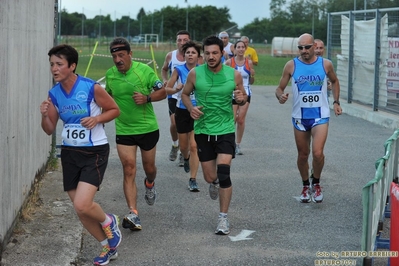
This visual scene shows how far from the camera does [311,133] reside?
9156mm

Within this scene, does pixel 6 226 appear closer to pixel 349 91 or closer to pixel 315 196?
pixel 315 196

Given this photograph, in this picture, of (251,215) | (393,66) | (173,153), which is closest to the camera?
(251,215)

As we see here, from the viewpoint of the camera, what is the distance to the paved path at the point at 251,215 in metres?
6.84

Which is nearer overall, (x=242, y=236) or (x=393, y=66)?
(x=242, y=236)

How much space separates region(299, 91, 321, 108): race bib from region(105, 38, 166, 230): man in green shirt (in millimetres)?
1983

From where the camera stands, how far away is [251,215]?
333 inches

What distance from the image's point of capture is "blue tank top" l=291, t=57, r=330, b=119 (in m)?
9.06

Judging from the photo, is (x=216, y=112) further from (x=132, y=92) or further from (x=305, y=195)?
(x=305, y=195)

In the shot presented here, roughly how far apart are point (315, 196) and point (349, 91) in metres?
12.2

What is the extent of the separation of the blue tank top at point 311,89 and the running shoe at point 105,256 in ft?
11.1

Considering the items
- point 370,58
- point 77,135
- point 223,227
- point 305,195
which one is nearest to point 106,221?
point 77,135

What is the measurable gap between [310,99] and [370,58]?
418 inches

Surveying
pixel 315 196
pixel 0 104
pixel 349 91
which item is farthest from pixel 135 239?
pixel 349 91

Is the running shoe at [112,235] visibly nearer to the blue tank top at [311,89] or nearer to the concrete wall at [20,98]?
the concrete wall at [20,98]
